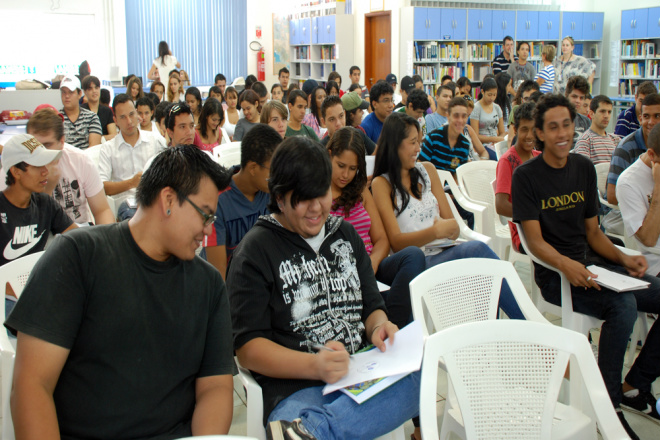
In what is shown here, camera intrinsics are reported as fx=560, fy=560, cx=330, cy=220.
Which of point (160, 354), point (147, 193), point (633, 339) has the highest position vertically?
point (147, 193)

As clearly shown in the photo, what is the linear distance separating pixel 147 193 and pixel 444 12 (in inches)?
389

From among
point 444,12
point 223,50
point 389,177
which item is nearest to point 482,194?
point 389,177

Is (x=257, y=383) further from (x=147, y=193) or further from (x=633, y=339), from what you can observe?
(x=633, y=339)

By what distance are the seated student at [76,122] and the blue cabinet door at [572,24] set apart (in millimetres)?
9749

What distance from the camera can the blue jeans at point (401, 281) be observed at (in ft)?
7.47

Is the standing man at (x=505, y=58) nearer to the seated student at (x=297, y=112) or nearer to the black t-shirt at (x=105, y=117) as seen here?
the seated student at (x=297, y=112)

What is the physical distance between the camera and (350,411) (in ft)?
4.92

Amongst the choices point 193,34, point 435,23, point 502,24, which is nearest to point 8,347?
point 435,23

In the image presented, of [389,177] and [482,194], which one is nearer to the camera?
[389,177]

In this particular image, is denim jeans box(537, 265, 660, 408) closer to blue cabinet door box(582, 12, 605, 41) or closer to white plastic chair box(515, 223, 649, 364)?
white plastic chair box(515, 223, 649, 364)

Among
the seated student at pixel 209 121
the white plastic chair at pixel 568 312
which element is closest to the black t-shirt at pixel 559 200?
the white plastic chair at pixel 568 312

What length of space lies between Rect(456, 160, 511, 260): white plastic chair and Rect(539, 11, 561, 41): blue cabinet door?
8.31 metres

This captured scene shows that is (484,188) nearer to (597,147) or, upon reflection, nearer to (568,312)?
(597,147)

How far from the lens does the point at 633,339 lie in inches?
110
